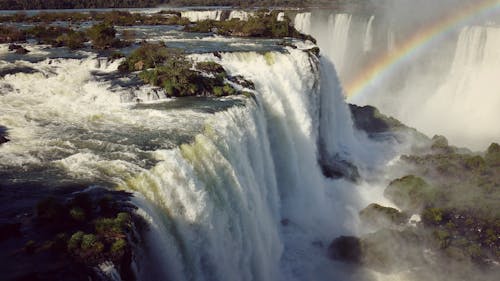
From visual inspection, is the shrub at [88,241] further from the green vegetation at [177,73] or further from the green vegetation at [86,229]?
the green vegetation at [177,73]

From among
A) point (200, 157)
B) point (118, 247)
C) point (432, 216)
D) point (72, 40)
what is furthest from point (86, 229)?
point (72, 40)

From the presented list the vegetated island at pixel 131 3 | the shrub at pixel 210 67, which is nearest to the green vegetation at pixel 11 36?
the shrub at pixel 210 67

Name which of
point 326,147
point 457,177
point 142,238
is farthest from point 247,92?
point 457,177

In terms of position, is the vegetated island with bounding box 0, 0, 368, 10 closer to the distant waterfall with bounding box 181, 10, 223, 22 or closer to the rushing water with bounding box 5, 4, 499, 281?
the distant waterfall with bounding box 181, 10, 223, 22

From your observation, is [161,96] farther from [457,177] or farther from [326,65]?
[457,177]

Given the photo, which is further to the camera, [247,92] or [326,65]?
[326,65]
